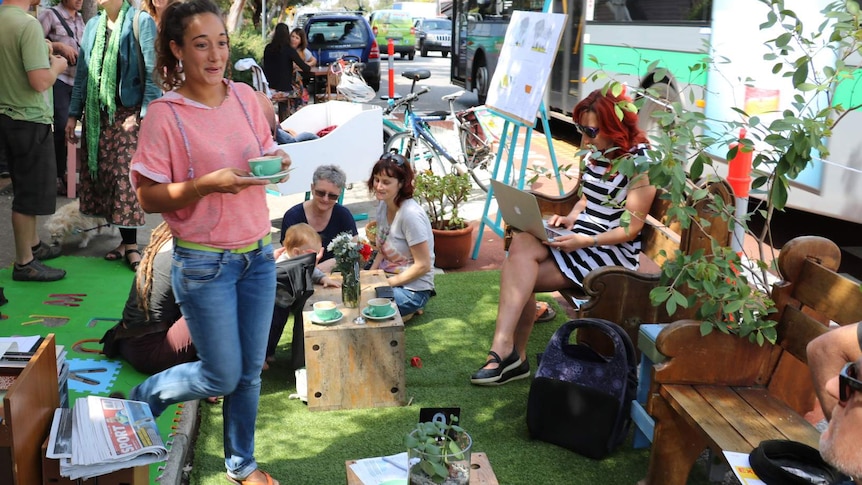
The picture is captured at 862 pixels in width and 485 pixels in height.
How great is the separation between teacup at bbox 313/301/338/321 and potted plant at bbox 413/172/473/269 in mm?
2102

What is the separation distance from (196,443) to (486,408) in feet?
4.23

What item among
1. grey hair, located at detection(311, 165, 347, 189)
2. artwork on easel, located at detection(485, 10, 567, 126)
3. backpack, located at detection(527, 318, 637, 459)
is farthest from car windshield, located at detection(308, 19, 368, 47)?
backpack, located at detection(527, 318, 637, 459)

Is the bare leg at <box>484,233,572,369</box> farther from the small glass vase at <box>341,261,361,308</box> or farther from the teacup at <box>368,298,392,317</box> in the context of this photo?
the small glass vase at <box>341,261,361,308</box>

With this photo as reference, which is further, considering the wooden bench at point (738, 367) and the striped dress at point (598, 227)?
the striped dress at point (598, 227)

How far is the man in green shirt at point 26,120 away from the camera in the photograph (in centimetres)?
482

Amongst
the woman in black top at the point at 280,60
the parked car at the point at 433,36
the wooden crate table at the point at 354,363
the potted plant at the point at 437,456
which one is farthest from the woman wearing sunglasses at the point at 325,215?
the parked car at the point at 433,36

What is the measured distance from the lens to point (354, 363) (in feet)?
12.2

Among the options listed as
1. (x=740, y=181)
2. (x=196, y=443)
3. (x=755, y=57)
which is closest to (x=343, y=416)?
(x=196, y=443)

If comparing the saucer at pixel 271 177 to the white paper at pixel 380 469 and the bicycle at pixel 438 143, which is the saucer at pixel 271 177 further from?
the bicycle at pixel 438 143

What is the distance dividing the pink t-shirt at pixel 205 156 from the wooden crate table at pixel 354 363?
111cm

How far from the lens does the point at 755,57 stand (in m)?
6.16

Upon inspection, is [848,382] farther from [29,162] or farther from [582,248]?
[29,162]

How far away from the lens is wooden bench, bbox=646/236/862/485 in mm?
2742

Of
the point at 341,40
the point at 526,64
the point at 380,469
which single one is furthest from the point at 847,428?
the point at 341,40
